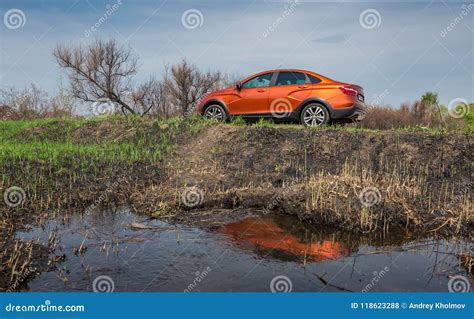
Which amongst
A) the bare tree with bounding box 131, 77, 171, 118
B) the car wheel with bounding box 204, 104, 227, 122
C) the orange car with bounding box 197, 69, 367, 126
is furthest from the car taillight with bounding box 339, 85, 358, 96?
the bare tree with bounding box 131, 77, 171, 118

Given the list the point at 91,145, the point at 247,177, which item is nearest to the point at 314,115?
the point at 247,177

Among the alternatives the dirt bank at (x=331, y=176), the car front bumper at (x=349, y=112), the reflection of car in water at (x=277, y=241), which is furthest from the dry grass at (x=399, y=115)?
the reflection of car in water at (x=277, y=241)

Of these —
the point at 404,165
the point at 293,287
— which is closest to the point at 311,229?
the point at 293,287

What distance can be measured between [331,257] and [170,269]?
96.1 inches

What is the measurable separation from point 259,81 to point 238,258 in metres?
9.12

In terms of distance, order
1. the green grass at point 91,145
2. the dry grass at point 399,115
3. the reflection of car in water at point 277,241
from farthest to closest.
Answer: the dry grass at point 399,115, the green grass at point 91,145, the reflection of car in water at point 277,241

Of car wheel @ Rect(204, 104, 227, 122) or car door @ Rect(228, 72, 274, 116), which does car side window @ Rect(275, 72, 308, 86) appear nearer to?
car door @ Rect(228, 72, 274, 116)

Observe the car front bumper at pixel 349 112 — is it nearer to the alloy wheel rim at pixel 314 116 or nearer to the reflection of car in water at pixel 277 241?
the alloy wheel rim at pixel 314 116

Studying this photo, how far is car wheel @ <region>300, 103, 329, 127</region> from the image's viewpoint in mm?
13938

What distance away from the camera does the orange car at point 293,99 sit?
13.6 metres

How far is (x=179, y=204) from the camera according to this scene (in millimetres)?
9305

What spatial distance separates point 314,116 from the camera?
46.1ft

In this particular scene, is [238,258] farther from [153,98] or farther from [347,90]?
[153,98]

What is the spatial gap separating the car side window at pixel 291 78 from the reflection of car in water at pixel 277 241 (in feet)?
22.0
